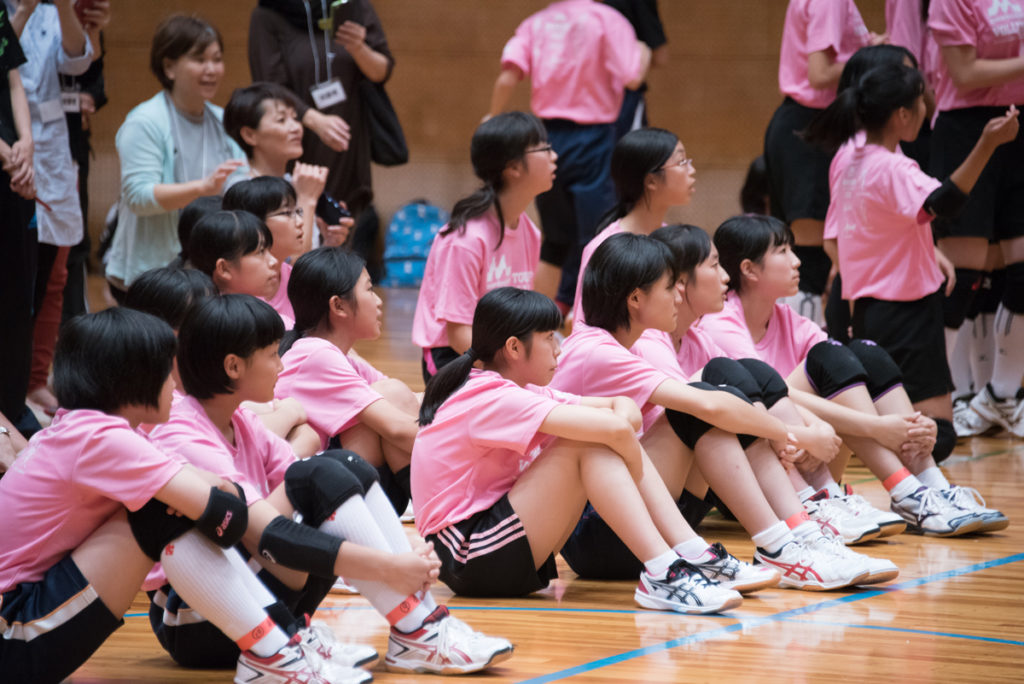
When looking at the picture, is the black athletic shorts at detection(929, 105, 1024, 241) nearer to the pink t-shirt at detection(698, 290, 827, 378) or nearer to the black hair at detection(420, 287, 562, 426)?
the pink t-shirt at detection(698, 290, 827, 378)

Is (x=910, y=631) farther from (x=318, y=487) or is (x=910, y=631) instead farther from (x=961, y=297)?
Result: (x=961, y=297)

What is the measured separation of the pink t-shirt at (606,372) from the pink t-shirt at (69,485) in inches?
42.8

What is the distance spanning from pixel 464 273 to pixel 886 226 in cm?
132

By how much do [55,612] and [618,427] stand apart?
1.01 metres

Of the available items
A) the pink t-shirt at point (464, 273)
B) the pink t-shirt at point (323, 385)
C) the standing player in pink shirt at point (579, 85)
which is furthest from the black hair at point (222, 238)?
the standing player in pink shirt at point (579, 85)

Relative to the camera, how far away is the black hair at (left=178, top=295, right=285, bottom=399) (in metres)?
2.08

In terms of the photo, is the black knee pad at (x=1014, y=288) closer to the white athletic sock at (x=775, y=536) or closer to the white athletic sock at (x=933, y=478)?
the white athletic sock at (x=933, y=478)

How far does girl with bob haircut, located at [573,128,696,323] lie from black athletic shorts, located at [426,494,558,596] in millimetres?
1221

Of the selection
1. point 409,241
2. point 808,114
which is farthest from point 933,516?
point 409,241

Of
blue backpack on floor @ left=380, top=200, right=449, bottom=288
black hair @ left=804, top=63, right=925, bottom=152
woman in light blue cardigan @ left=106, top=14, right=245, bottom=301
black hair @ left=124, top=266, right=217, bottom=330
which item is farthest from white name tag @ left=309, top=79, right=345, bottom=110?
blue backpack on floor @ left=380, top=200, right=449, bottom=288

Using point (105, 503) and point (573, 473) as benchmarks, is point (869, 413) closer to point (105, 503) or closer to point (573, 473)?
point (573, 473)

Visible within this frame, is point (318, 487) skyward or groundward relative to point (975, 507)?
skyward

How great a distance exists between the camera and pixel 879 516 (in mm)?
3037

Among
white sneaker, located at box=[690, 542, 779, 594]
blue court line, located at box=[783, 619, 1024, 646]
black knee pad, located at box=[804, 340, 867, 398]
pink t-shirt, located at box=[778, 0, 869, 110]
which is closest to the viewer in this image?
blue court line, located at box=[783, 619, 1024, 646]
